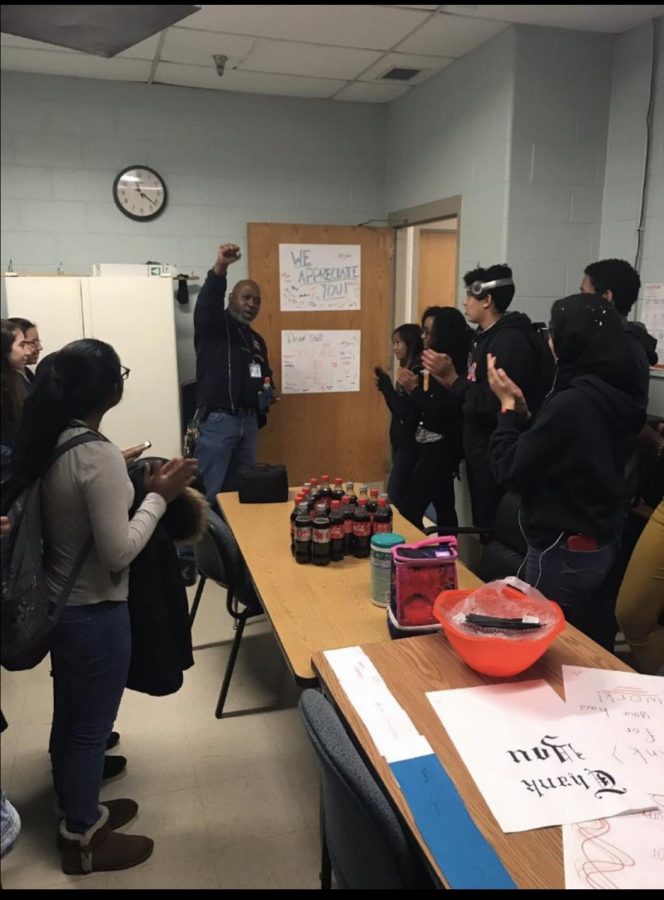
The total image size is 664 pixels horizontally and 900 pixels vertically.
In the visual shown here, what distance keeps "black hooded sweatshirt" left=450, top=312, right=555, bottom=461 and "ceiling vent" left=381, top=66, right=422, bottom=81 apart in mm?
1905

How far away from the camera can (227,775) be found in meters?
2.18

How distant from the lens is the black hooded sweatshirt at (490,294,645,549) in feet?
5.81

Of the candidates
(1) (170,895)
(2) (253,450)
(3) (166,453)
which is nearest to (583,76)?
(2) (253,450)

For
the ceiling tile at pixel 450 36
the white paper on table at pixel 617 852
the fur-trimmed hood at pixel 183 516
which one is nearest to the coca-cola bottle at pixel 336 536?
the fur-trimmed hood at pixel 183 516

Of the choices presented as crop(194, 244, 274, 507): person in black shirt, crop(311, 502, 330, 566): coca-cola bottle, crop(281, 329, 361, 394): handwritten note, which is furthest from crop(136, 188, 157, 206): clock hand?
crop(311, 502, 330, 566): coca-cola bottle

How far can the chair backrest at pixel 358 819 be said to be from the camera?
0.99 metres

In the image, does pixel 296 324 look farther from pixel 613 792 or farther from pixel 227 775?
pixel 613 792

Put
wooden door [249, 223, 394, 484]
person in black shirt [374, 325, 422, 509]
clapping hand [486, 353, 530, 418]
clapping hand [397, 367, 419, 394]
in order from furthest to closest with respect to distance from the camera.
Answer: wooden door [249, 223, 394, 484], person in black shirt [374, 325, 422, 509], clapping hand [397, 367, 419, 394], clapping hand [486, 353, 530, 418]

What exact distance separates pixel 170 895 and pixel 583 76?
377 cm

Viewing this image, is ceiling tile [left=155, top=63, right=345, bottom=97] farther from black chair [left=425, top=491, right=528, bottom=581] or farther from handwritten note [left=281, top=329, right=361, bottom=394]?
black chair [left=425, top=491, right=528, bottom=581]

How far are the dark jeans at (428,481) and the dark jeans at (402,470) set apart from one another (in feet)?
0.53

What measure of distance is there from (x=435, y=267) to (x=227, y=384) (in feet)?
8.39

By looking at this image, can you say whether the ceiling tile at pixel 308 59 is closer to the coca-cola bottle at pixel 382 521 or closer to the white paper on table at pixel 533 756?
the coca-cola bottle at pixel 382 521

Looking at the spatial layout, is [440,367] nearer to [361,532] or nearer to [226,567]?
[361,532]
